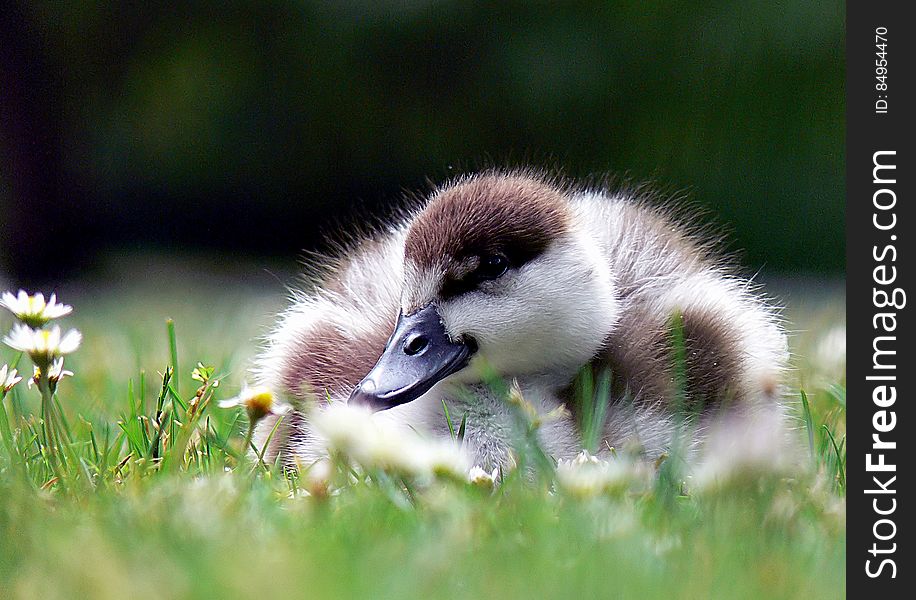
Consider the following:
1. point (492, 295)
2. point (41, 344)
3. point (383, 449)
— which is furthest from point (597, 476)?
point (41, 344)

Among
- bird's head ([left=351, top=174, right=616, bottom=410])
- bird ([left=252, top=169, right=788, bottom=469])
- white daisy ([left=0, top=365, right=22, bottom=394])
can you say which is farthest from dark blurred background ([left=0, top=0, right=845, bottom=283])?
white daisy ([left=0, top=365, right=22, bottom=394])

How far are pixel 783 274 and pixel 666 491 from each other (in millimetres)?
2987

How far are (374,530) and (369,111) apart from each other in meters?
3.88

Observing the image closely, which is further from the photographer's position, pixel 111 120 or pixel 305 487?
pixel 111 120

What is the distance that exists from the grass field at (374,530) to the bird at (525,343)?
0.15 m

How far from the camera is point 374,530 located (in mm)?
1074

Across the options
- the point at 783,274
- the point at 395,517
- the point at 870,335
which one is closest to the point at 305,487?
the point at 395,517

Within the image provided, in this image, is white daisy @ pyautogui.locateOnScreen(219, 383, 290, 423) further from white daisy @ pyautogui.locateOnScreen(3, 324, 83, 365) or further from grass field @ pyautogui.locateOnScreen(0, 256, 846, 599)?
white daisy @ pyautogui.locateOnScreen(3, 324, 83, 365)

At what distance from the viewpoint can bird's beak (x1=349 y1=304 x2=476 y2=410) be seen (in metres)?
1.39

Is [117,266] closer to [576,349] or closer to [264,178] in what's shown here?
[264,178]

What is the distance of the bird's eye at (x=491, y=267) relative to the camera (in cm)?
146

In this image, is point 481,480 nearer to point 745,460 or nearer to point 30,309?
point 745,460

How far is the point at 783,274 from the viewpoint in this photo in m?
4.02

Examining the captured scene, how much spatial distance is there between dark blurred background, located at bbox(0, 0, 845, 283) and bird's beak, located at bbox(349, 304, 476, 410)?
2320mm
